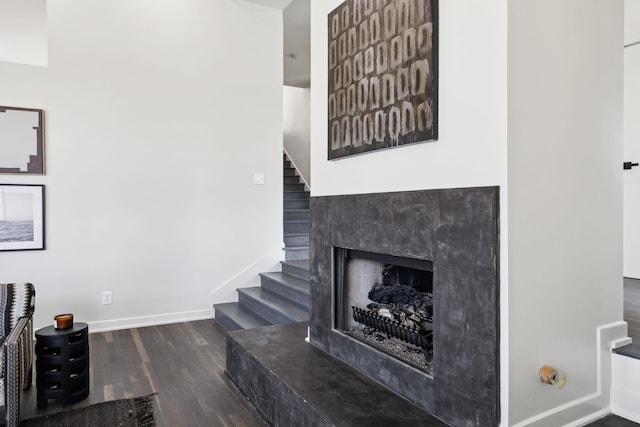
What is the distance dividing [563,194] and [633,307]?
1698mm

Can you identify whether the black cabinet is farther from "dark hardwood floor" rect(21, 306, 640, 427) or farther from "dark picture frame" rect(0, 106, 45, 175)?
"dark picture frame" rect(0, 106, 45, 175)

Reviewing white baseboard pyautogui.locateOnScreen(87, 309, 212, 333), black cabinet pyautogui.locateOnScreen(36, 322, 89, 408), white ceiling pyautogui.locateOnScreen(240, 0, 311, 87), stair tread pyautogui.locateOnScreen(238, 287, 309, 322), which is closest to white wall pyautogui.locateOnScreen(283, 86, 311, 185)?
white ceiling pyautogui.locateOnScreen(240, 0, 311, 87)

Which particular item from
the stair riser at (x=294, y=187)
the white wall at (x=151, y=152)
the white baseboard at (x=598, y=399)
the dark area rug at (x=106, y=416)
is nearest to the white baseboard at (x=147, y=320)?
the white wall at (x=151, y=152)

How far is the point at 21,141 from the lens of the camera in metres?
3.73

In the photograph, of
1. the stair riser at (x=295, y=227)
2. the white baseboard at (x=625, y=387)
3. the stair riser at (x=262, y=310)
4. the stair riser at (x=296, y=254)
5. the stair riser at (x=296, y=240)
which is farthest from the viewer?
the stair riser at (x=295, y=227)

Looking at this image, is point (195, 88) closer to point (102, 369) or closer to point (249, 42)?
point (249, 42)

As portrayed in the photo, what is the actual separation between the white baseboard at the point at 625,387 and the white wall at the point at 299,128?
6.10m

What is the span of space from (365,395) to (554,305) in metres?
0.93

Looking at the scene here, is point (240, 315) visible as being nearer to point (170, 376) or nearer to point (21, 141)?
point (170, 376)

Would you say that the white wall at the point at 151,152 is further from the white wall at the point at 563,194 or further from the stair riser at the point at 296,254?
the white wall at the point at 563,194

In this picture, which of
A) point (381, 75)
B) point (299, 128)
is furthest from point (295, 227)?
point (381, 75)

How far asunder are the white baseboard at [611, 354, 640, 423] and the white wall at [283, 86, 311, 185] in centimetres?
610

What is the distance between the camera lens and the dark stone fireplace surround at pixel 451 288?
1.54 metres

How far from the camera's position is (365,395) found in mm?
1990
